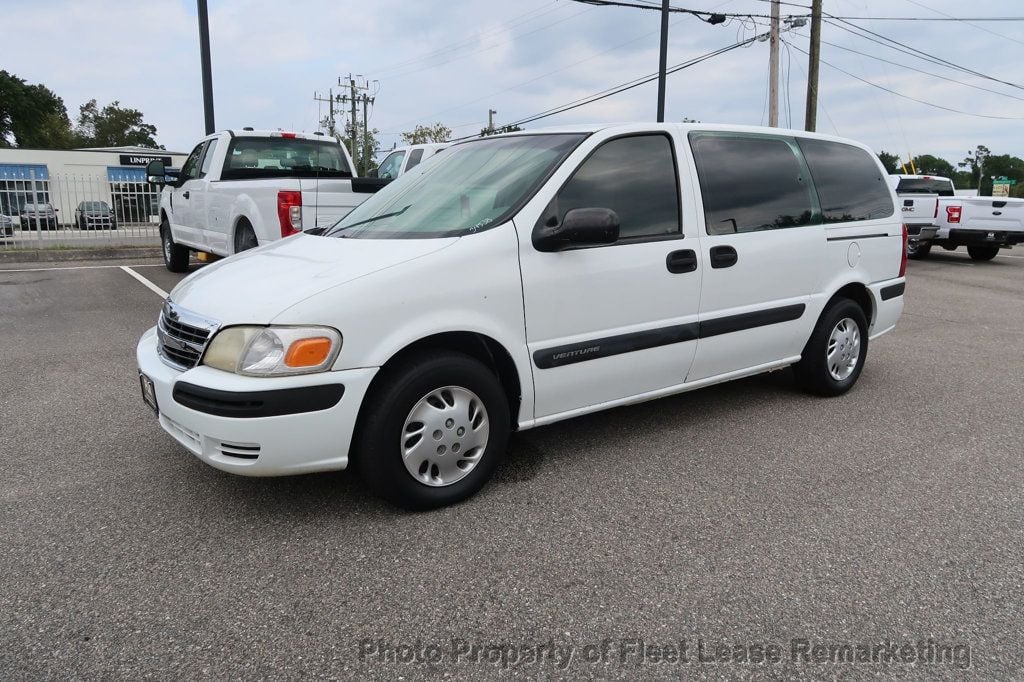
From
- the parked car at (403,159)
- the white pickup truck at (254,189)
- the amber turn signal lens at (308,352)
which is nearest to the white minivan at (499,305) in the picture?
the amber turn signal lens at (308,352)

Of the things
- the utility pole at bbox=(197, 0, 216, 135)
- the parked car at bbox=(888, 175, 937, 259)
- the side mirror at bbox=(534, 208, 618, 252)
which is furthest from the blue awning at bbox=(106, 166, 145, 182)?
the side mirror at bbox=(534, 208, 618, 252)

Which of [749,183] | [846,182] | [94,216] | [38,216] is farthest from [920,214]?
[38,216]

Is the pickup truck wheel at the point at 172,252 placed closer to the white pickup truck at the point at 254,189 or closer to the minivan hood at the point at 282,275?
the white pickup truck at the point at 254,189

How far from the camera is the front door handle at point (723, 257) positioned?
13.2 feet

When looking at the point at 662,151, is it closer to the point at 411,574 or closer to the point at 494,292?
the point at 494,292

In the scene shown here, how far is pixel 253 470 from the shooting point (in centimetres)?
288

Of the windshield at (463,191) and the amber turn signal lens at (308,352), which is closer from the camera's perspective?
the amber turn signal lens at (308,352)

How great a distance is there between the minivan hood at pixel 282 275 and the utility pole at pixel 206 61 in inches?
460

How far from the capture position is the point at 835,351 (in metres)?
4.91

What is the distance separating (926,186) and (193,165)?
14855 millimetres

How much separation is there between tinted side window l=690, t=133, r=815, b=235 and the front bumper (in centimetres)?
223

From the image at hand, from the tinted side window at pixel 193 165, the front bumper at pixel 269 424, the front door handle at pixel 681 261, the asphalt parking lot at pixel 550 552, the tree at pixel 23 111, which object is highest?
the tree at pixel 23 111

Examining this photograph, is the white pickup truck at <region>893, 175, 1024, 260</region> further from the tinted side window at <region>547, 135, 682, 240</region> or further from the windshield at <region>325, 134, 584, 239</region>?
the windshield at <region>325, 134, 584, 239</region>

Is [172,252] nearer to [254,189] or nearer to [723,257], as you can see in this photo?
[254,189]
